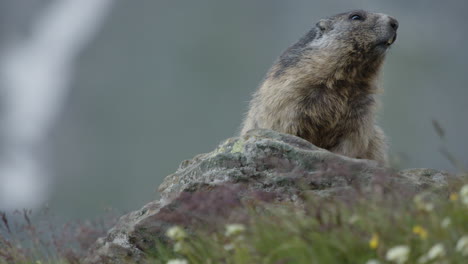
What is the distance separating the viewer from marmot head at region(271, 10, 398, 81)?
28.3ft

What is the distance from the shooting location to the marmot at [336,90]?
331 inches

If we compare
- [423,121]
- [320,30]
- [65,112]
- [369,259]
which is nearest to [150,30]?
[65,112]

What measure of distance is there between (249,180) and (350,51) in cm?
339

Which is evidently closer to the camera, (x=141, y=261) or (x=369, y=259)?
(x=369, y=259)

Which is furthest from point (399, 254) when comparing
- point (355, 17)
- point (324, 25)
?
point (324, 25)

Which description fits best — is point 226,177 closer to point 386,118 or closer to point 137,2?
point 386,118

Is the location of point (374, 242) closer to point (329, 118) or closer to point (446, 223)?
point (446, 223)

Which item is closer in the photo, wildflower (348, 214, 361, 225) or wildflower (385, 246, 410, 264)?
wildflower (385, 246, 410, 264)

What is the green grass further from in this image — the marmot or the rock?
the marmot

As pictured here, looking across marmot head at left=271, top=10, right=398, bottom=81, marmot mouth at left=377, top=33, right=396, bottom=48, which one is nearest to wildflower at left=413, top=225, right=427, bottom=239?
marmot head at left=271, top=10, right=398, bottom=81

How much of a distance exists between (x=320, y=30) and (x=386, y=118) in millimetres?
48844

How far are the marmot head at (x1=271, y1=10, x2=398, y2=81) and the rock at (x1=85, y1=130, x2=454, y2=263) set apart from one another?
91.3 inches

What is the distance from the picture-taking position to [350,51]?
8.73 m

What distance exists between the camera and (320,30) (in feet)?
30.8
